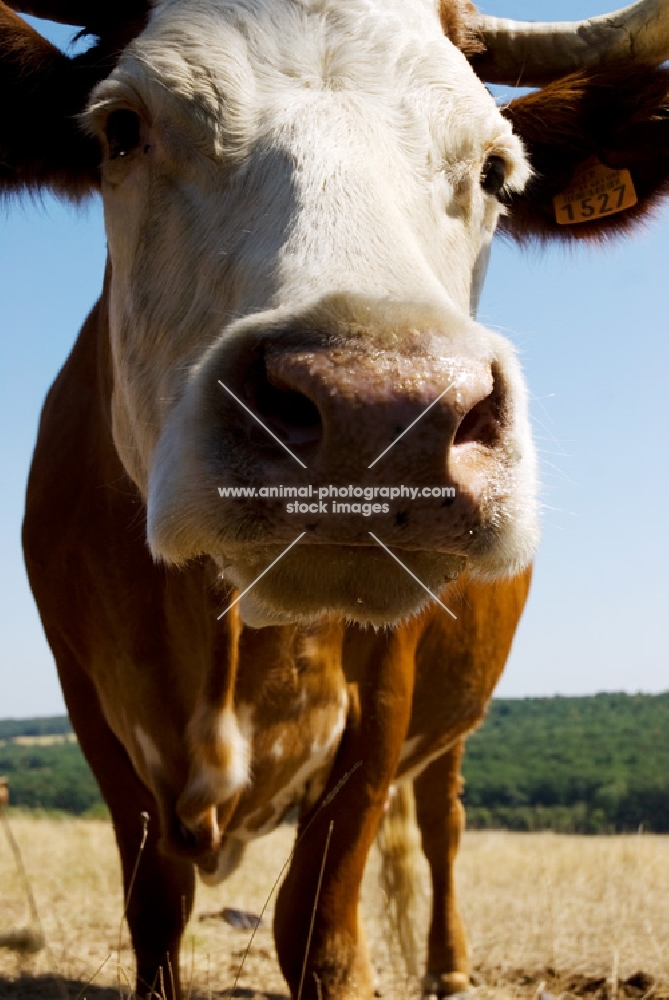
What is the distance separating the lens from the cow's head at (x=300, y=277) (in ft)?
5.62

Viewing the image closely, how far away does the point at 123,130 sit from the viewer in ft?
9.06

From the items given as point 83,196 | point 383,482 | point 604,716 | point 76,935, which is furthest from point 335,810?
point 604,716

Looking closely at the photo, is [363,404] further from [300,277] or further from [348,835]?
[348,835]

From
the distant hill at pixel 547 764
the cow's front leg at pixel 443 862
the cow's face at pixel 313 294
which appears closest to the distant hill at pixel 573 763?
the distant hill at pixel 547 764

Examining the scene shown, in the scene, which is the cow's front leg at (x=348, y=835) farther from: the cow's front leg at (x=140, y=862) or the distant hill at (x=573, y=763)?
the distant hill at (x=573, y=763)

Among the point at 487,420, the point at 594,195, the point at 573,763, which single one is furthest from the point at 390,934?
the point at 573,763

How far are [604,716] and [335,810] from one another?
195 ft

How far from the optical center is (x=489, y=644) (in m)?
4.82

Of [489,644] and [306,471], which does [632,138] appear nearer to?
[489,644]

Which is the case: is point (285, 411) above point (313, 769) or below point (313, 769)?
above

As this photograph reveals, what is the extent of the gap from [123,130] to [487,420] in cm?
147

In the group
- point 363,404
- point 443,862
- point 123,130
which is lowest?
point 443,862

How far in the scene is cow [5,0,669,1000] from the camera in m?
1.79

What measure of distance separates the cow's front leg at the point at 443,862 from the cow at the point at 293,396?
3.42ft
